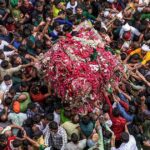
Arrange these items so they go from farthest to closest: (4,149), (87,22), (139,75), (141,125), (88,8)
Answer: (88,8), (87,22), (139,75), (141,125), (4,149)

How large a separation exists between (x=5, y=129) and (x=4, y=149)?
0.44m

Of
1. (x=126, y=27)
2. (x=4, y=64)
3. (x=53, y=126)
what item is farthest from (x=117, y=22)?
(x=53, y=126)

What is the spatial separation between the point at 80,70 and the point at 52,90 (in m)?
0.95

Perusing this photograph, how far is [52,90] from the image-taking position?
12.4 m

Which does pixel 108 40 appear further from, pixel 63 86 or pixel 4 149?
pixel 4 149

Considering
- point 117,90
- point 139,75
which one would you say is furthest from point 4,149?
point 139,75

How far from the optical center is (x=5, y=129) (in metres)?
11.6

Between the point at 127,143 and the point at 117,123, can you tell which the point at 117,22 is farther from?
the point at 127,143

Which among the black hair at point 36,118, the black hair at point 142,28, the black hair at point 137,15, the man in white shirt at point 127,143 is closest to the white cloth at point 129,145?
the man in white shirt at point 127,143

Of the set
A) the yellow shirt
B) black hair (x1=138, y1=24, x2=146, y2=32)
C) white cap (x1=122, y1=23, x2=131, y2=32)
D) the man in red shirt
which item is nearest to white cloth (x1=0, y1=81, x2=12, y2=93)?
the man in red shirt

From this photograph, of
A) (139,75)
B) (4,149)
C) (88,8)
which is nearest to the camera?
(4,149)

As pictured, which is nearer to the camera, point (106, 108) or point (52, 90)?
point (106, 108)

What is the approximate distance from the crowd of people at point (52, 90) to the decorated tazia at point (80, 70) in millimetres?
244

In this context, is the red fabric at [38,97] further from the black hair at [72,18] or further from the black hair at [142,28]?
the black hair at [142,28]
